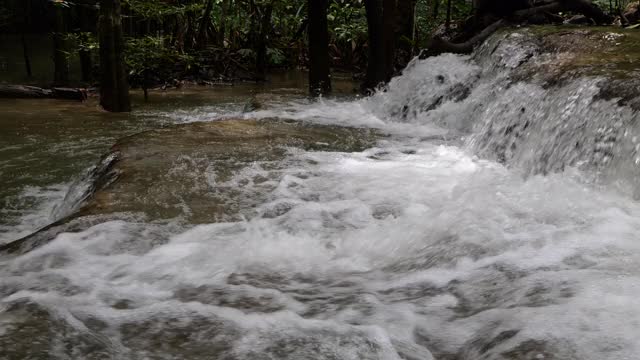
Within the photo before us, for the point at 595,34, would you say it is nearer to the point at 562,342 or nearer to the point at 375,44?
the point at 375,44

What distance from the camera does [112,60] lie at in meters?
9.42

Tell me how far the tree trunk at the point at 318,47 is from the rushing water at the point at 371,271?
195 inches

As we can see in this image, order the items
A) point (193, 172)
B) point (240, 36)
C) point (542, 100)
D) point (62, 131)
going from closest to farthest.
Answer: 1. point (193, 172)
2. point (542, 100)
3. point (62, 131)
4. point (240, 36)

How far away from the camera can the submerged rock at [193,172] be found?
354cm

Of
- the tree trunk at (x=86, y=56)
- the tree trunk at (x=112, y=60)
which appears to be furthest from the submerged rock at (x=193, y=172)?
the tree trunk at (x=86, y=56)

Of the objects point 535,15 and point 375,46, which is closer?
point 535,15

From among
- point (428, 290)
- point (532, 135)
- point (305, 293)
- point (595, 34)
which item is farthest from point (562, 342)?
point (595, 34)

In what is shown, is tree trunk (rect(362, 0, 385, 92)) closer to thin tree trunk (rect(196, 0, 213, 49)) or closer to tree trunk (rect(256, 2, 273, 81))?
tree trunk (rect(256, 2, 273, 81))

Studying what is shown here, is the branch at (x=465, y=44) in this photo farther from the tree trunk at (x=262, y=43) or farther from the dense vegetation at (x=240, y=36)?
the tree trunk at (x=262, y=43)

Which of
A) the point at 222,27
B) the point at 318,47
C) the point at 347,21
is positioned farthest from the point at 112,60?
the point at 347,21

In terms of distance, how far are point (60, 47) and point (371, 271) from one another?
11.5 meters

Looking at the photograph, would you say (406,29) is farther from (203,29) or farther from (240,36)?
(240,36)

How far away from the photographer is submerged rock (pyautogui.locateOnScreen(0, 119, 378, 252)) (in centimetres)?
354

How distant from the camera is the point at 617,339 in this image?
6.46 feet
